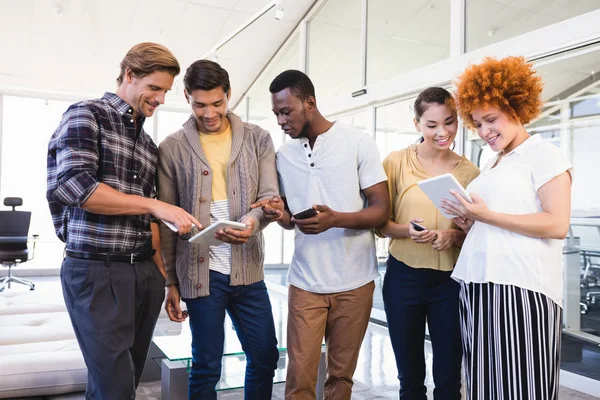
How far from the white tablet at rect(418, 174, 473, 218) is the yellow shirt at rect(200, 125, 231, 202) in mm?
734

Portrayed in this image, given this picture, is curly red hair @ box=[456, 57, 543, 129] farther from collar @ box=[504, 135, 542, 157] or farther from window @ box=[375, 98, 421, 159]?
window @ box=[375, 98, 421, 159]

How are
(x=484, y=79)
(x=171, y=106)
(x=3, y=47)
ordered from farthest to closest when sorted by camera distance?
1. (x=171, y=106)
2. (x=3, y=47)
3. (x=484, y=79)

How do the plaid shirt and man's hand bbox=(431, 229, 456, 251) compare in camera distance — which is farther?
man's hand bbox=(431, 229, 456, 251)

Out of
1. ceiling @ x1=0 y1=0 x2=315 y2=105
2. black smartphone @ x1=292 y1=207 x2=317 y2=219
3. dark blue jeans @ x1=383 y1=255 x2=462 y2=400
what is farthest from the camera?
ceiling @ x1=0 y1=0 x2=315 y2=105

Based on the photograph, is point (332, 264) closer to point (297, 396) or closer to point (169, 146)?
point (297, 396)

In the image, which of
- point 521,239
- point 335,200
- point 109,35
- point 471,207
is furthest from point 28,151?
point 521,239

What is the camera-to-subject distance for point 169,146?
194 centimetres

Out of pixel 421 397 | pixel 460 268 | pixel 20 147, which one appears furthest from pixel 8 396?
pixel 20 147

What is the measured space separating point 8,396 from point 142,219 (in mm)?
1492

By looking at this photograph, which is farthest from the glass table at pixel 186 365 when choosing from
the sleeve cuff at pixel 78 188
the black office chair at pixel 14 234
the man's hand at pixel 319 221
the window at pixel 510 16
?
the black office chair at pixel 14 234

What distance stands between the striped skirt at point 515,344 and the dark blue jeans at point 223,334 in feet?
2.55

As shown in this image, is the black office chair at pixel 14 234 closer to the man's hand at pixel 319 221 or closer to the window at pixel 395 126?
the window at pixel 395 126

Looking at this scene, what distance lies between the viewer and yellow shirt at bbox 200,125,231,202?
1.95 m

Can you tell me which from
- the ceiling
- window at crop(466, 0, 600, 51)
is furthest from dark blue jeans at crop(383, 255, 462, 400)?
the ceiling
